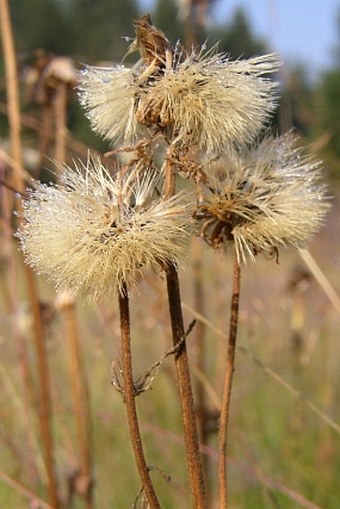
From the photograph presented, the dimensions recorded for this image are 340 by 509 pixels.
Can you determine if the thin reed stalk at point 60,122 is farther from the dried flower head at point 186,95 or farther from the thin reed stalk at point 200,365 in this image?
the dried flower head at point 186,95

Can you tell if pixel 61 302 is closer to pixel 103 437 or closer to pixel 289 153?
pixel 289 153

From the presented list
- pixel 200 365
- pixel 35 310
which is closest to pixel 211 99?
pixel 35 310

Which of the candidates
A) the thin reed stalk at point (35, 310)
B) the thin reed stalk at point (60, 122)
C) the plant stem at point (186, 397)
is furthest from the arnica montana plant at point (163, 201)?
the thin reed stalk at point (60, 122)

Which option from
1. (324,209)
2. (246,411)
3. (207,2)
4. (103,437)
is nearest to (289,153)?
(324,209)

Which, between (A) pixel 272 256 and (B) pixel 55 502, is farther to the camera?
(B) pixel 55 502

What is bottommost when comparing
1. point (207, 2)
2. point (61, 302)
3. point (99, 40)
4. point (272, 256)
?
point (272, 256)

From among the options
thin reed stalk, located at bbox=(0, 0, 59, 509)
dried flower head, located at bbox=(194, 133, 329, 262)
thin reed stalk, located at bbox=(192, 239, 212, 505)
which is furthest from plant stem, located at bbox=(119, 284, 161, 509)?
thin reed stalk, located at bbox=(192, 239, 212, 505)

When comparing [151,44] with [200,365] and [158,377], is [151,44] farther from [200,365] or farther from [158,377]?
[158,377]
